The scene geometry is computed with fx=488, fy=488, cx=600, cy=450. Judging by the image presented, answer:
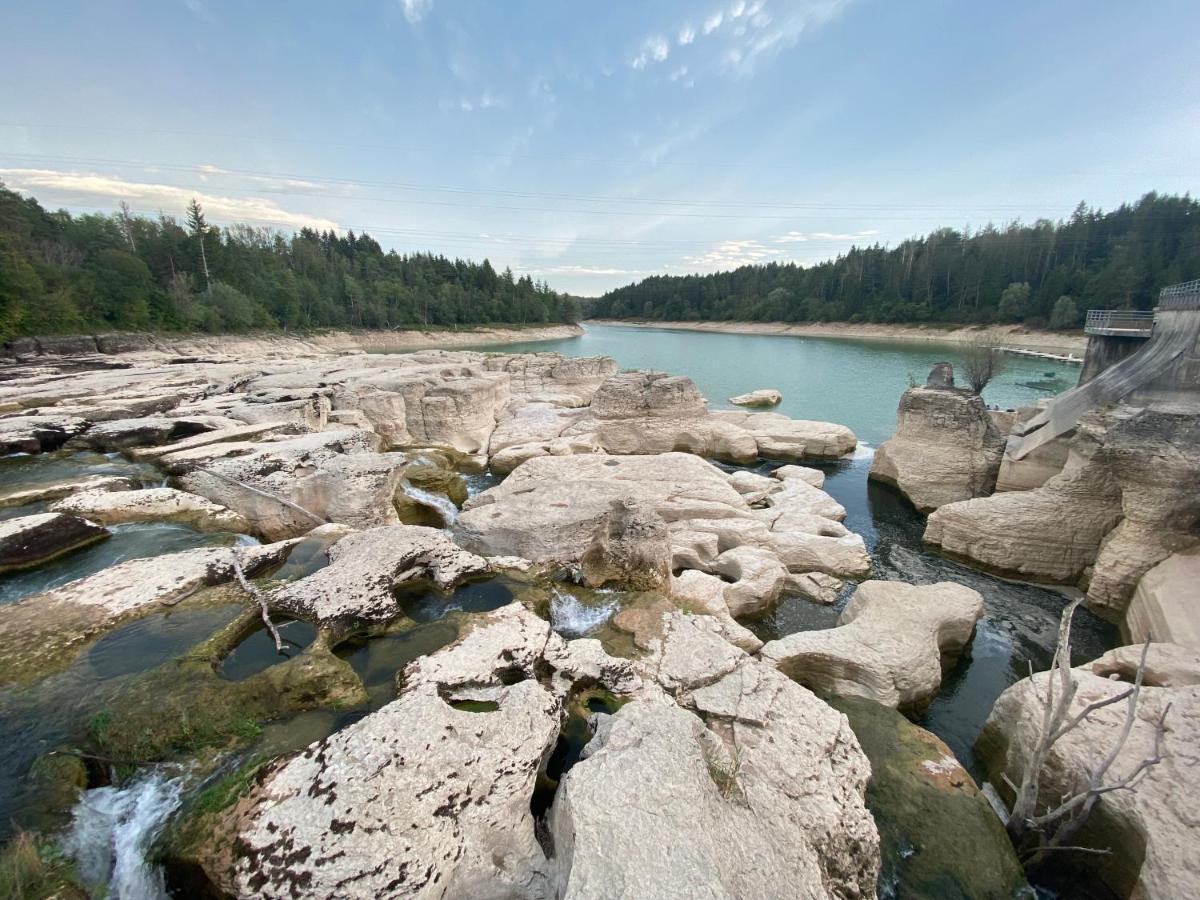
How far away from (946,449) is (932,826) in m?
11.3

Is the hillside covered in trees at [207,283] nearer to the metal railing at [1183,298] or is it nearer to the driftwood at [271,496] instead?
the driftwood at [271,496]

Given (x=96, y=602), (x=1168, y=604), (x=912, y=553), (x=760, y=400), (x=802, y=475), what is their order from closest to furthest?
(x=96, y=602), (x=1168, y=604), (x=912, y=553), (x=802, y=475), (x=760, y=400)

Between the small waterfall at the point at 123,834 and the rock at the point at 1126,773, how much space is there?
6198mm

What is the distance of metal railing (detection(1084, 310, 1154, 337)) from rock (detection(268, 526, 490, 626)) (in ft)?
98.8

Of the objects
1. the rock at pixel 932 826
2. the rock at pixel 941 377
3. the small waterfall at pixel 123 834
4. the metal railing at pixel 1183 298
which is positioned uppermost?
the metal railing at pixel 1183 298

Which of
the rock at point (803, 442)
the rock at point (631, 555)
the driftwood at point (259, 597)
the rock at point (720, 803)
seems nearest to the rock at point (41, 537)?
the driftwood at point (259, 597)

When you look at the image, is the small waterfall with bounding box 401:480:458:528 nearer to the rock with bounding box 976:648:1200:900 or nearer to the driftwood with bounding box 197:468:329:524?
the driftwood with bounding box 197:468:329:524

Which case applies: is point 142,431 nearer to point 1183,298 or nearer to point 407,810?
point 407,810

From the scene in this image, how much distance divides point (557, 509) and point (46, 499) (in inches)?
311

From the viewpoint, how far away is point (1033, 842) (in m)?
3.97

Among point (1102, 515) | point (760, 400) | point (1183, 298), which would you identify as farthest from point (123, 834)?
point (1183, 298)

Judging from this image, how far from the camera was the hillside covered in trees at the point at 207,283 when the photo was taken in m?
34.6

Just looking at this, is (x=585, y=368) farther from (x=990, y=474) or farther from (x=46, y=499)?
(x=46, y=499)

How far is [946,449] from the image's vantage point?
41.7 feet
